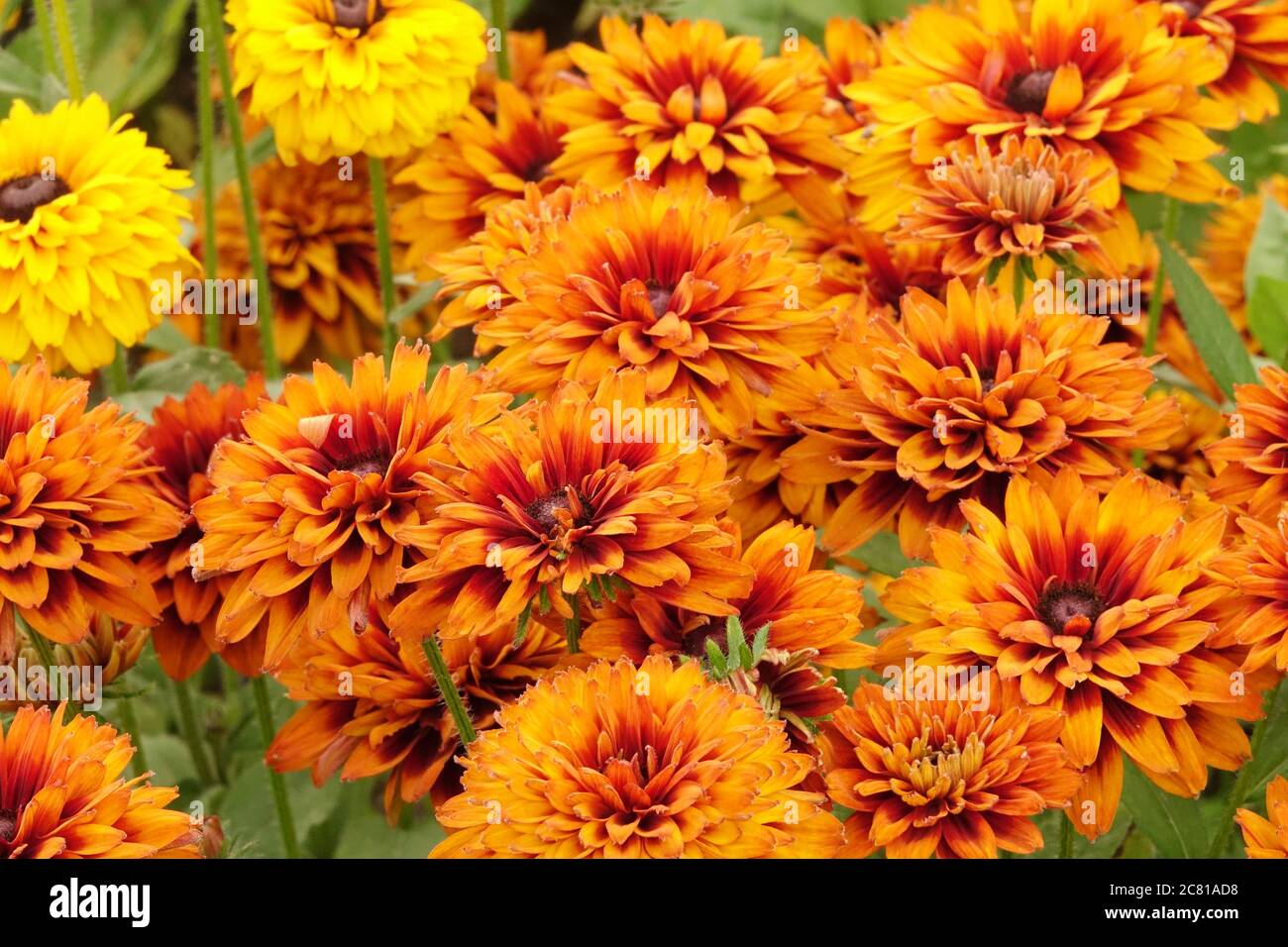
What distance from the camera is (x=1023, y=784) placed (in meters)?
0.83

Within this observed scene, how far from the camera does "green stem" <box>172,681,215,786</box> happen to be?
133 centimetres

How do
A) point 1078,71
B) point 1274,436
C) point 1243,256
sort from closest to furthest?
point 1274,436 → point 1078,71 → point 1243,256

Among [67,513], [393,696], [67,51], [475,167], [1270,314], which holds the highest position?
[67,51]

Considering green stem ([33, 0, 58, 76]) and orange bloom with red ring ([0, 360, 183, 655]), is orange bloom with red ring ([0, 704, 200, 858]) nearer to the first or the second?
orange bloom with red ring ([0, 360, 183, 655])

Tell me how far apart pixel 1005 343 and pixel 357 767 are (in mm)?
454

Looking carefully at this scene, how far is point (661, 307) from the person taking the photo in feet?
3.37

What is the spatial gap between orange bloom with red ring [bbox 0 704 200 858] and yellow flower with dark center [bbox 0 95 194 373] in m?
0.40

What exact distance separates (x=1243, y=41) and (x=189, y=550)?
0.89 m

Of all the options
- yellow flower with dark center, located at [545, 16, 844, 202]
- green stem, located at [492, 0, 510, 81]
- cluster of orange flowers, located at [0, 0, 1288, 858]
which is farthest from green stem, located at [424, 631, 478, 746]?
green stem, located at [492, 0, 510, 81]

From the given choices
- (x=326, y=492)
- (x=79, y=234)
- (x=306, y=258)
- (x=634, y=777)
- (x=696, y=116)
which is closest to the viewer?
(x=634, y=777)

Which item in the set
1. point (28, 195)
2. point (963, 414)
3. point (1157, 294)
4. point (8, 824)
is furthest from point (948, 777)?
point (28, 195)

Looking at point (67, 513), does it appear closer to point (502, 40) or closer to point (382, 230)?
point (382, 230)
